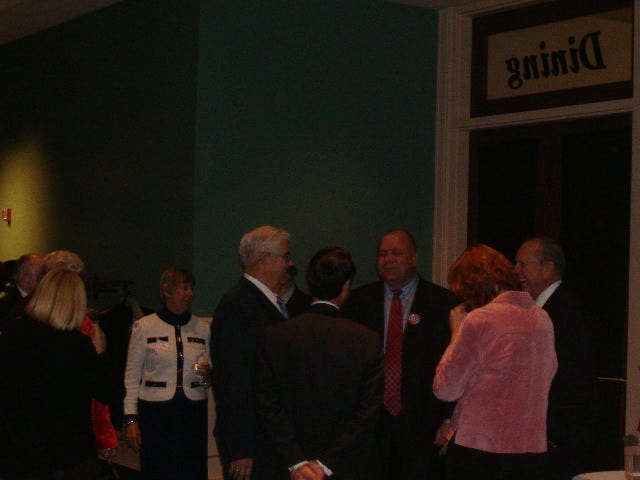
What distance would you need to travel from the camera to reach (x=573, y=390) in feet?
12.8

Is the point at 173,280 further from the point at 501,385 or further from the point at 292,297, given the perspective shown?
the point at 501,385

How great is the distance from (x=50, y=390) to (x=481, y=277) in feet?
5.77

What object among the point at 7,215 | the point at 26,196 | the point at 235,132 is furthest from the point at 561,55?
the point at 7,215

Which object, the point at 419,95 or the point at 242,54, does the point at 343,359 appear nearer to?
the point at 242,54

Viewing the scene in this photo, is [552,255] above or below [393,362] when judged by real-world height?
above

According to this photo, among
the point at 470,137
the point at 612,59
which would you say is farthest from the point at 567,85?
the point at 470,137

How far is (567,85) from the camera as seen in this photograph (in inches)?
254

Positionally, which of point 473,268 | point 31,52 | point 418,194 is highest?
point 31,52

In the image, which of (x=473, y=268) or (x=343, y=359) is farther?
(x=473, y=268)

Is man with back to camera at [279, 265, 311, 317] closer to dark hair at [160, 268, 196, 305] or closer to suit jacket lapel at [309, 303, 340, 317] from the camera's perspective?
dark hair at [160, 268, 196, 305]

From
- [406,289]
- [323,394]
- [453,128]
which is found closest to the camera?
[323,394]

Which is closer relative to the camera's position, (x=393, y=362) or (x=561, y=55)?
(x=393, y=362)

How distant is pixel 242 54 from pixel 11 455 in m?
3.54

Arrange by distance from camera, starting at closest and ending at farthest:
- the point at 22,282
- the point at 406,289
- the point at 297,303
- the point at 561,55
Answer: the point at 406,289
the point at 297,303
the point at 22,282
the point at 561,55
